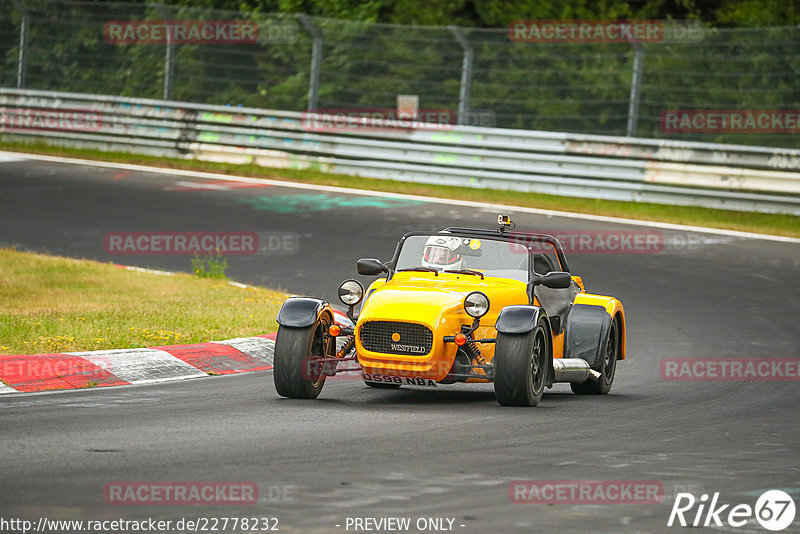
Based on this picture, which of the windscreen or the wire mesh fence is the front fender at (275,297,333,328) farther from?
the wire mesh fence

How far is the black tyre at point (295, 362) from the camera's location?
375 inches

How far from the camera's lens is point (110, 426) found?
8.02 m

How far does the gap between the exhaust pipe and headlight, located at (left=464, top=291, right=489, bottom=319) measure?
101 centimetres

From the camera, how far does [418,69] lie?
25.1 meters

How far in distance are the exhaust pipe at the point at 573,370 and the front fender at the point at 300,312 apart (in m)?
1.97

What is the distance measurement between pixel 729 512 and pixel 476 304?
11.9 feet

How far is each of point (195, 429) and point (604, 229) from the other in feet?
44.1

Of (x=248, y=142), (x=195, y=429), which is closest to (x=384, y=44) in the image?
(x=248, y=142)

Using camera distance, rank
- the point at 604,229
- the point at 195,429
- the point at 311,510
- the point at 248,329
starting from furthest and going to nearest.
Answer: the point at 604,229 → the point at 248,329 → the point at 195,429 → the point at 311,510

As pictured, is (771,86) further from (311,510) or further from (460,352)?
(311,510)

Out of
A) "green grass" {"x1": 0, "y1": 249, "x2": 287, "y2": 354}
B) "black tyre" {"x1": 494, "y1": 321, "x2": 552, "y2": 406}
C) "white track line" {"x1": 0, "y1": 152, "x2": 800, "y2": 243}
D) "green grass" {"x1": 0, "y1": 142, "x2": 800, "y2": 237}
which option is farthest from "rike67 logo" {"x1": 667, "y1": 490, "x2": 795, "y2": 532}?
"green grass" {"x1": 0, "y1": 142, "x2": 800, "y2": 237}

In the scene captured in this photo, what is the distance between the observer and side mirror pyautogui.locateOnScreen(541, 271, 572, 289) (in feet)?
33.2

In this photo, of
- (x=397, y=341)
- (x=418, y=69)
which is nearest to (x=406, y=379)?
(x=397, y=341)

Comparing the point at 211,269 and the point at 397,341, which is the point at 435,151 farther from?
the point at 397,341
